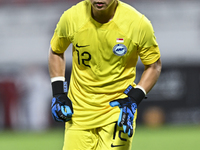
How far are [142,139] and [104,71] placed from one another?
5.00 m

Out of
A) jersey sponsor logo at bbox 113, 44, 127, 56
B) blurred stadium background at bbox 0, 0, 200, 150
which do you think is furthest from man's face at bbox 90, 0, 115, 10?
blurred stadium background at bbox 0, 0, 200, 150

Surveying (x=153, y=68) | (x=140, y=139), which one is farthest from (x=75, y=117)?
(x=140, y=139)

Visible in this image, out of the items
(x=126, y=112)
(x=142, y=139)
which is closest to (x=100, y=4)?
(x=126, y=112)

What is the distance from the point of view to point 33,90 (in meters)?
9.30

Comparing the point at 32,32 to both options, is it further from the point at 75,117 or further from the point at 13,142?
the point at 75,117

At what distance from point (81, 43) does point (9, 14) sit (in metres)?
6.30

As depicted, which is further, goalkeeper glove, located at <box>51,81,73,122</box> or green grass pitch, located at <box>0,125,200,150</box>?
green grass pitch, located at <box>0,125,200,150</box>

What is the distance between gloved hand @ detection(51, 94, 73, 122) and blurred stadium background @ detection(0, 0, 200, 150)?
5.49m

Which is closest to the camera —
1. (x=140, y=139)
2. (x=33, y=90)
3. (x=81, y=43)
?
(x=81, y=43)

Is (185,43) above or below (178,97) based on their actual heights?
A: above

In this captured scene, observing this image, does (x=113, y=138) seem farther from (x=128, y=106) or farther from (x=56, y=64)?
(x=56, y=64)

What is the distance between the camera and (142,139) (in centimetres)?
842

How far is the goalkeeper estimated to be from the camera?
3.55 meters

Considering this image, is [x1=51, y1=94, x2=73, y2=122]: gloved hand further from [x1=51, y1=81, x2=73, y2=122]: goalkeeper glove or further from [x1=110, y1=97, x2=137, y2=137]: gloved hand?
[x1=110, y1=97, x2=137, y2=137]: gloved hand
